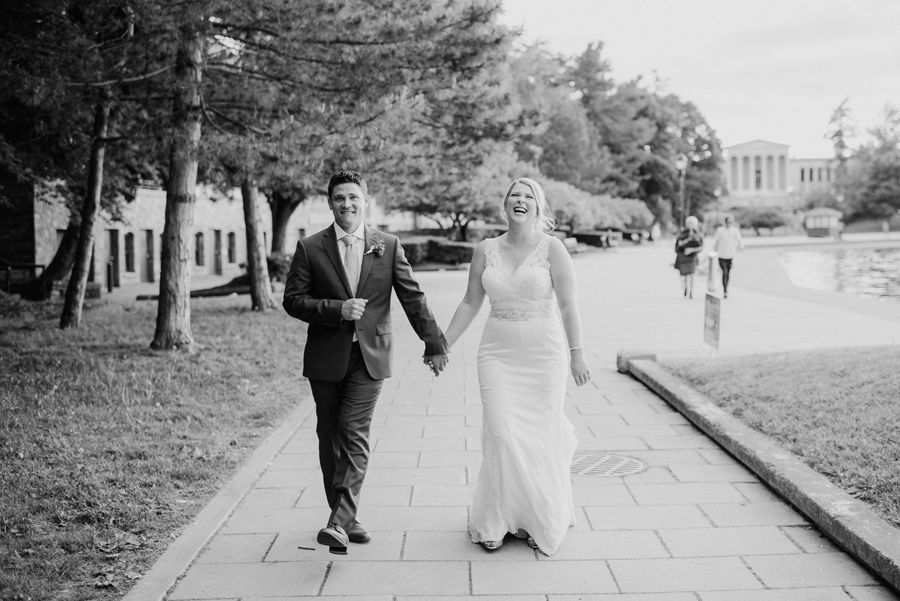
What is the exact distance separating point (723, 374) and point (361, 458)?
548 centimetres

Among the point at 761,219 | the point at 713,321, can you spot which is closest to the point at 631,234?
the point at 761,219

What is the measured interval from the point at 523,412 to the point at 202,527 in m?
1.91

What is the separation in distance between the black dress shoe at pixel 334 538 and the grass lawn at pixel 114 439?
2.89 feet

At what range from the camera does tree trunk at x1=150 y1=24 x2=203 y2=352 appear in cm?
1230

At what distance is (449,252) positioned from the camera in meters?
38.7

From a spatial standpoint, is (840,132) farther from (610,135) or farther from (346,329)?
(346,329)

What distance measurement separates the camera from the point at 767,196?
133 meters

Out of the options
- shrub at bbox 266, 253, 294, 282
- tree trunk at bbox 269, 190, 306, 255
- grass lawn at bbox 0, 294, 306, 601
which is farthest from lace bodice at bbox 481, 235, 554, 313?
shrub at bbox 266, 253, 294, 282

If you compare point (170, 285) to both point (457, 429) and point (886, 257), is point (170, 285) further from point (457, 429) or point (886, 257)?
point (886, 257)

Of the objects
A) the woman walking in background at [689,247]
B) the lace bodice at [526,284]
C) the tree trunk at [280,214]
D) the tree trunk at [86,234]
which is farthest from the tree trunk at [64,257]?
the lace bodice at [526,284]

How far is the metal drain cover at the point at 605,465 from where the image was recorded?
6598 millimetres

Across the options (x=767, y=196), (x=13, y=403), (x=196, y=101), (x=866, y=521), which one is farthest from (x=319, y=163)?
(x=767, y=196)

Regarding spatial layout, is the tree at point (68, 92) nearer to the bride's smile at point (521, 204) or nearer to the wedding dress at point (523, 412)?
the bride's smile at point (521, 204)

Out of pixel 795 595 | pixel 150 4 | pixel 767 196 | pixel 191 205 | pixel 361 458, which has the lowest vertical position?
pixel 795 595
